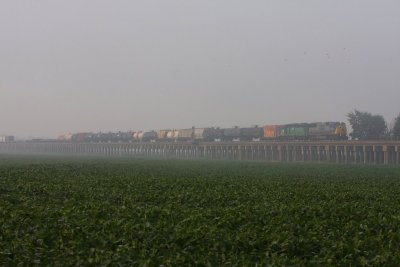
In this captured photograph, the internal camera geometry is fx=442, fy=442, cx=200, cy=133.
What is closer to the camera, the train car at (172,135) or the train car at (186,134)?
the train car at (186,134)

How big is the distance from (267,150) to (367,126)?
79.1ft

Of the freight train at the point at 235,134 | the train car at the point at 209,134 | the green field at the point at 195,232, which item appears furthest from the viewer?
the train car at the point at 209,134

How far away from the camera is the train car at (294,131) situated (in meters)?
94.4

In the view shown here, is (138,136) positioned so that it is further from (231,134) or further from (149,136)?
(231,134)

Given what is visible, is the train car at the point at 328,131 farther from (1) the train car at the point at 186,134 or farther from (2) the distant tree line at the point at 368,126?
(1) the train car at the point at 186,134

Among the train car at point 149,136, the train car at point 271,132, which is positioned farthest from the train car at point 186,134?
the train car at point 271,132

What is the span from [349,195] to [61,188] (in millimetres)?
15883

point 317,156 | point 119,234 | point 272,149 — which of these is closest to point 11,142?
point 272,149

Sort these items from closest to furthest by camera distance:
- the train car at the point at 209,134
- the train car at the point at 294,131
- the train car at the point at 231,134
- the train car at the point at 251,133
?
the train car at the point at 294,131 < the train car at the point at 251,133 < the train car at the point at 231,134 < the train car at the point at 209,134

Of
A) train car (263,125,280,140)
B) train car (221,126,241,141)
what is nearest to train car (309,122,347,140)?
train car (263,125,280,140)

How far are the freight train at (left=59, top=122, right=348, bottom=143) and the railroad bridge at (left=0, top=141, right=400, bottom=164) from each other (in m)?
2.45

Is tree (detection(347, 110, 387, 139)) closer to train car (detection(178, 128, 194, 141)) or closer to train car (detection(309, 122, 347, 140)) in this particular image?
train car (detection(309, 122, 347, 140))

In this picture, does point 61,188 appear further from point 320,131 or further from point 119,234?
point 320,131

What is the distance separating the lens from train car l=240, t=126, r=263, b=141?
362 feet
